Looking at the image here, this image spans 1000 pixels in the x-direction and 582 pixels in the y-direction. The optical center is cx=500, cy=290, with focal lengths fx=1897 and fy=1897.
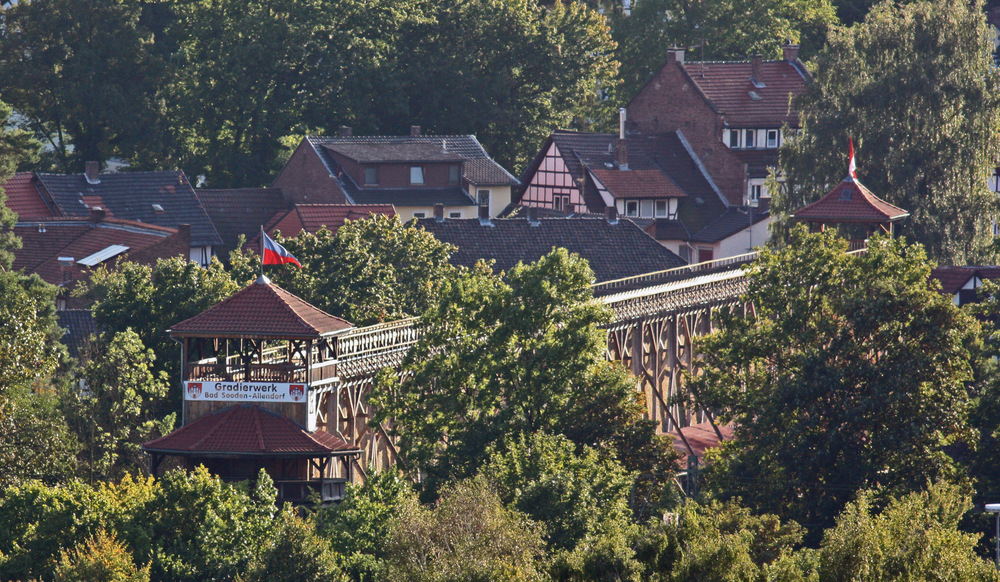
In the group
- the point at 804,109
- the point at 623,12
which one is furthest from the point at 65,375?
the point at 623,12

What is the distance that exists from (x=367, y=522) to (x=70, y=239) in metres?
52.9

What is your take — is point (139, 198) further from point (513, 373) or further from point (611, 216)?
point (513, 373)

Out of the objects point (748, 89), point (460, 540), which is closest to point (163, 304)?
point (460, 540)

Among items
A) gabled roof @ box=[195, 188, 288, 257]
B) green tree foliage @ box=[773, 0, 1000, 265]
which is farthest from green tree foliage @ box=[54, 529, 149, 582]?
gabled roof @ box=[195, 188, 288, 257]

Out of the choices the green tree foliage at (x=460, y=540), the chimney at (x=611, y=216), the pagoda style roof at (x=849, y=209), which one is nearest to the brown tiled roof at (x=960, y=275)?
the pagoda style roof at (x=849, y=209)

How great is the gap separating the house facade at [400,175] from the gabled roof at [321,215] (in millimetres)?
7321

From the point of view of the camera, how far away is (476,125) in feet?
362

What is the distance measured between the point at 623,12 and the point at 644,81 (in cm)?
983

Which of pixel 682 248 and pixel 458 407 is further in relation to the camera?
pixel 682 248

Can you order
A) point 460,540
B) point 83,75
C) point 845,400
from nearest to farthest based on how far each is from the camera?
point 460,540 < point 845,400 < point 83,75

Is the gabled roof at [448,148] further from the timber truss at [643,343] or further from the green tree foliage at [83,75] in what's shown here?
the timber truss at [643,343]

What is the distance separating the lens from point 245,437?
45344 millimetres

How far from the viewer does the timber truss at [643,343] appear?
4928 centimetres

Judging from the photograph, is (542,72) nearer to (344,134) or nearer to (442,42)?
(442,42)
